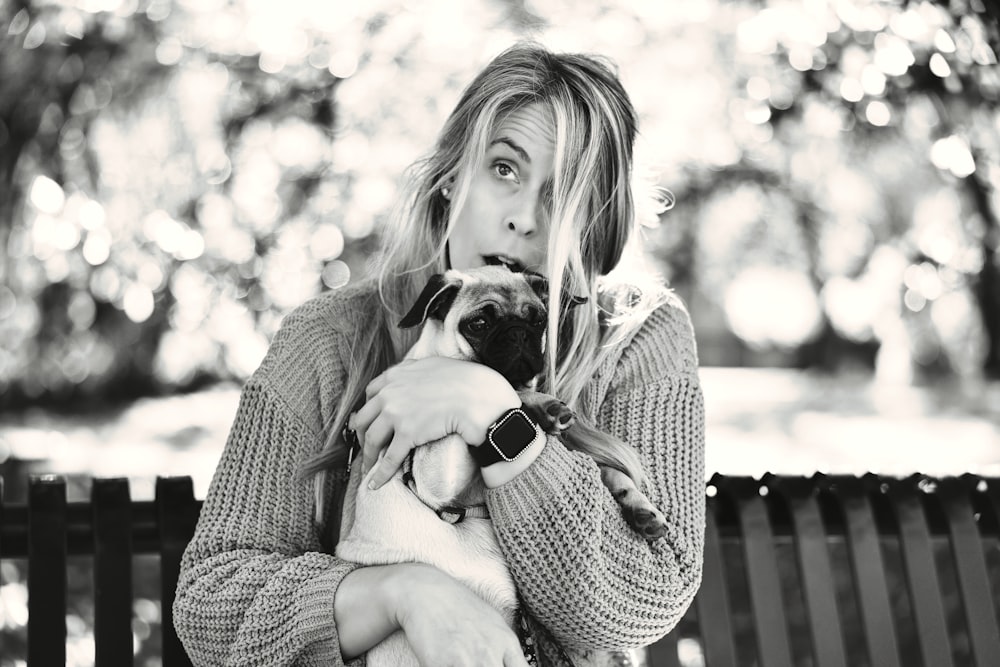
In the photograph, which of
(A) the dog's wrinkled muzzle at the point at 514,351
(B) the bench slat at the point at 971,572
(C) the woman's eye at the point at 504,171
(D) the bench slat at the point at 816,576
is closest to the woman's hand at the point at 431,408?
(A) the dog's wrinkled muzzle at the point at 514,351

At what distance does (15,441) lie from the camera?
12.2ft

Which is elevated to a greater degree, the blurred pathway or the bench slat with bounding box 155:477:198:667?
the bench slat with bounding box 155:477:198:667

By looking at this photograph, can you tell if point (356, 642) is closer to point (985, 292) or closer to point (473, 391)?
point (473, 391)

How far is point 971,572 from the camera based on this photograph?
105 inches

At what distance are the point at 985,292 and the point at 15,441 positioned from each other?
358 cm

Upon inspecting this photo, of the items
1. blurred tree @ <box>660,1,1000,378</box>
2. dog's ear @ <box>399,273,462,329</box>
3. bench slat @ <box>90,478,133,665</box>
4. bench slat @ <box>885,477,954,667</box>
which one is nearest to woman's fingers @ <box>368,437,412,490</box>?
dog's ear @ <box>399,273,462,329</box>

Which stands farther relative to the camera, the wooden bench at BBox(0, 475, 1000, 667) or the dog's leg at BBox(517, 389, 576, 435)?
the wooden bench at BBox(0, 475, 1000, 667)

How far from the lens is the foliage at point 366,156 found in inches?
145

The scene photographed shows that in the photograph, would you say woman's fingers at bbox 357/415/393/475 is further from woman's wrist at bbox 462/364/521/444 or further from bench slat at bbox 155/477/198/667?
bench slat at bbox 155/477/198/667

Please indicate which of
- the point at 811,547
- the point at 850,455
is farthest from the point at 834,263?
the point at 811,547

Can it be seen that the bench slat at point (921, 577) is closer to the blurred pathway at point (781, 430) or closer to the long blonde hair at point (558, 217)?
the long blonde hair at point (558, 217)

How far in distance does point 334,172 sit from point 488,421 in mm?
2196

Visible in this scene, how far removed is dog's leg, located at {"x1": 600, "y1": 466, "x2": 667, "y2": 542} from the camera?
6.42 feet

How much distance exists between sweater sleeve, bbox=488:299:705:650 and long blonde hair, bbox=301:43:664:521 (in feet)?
0.90
